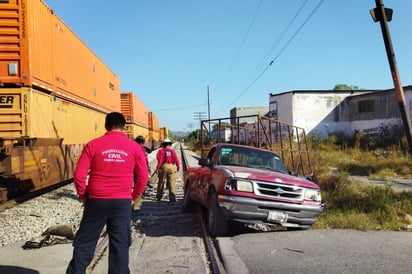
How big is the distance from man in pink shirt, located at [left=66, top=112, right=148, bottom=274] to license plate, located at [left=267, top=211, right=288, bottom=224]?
287cm

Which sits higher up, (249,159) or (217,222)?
(249,159)

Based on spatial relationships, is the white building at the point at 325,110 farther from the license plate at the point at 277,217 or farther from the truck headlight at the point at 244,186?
the truck headlight at the point at 244,186

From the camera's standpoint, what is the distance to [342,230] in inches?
272

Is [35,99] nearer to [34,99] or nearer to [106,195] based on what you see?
[34,99]

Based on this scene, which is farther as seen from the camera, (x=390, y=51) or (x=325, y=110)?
(x=325, y=110)

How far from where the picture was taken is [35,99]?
10.0 metres

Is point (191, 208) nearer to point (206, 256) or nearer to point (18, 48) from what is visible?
point (206, 256)

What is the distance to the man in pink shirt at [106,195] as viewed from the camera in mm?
3611

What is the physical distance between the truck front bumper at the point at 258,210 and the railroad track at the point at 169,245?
630mm

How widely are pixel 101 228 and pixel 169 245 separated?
7.96 feet

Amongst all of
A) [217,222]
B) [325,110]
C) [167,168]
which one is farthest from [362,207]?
[325,110]

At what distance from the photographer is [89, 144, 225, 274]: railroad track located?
15.9ft

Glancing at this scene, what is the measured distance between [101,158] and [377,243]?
4658 millimetres

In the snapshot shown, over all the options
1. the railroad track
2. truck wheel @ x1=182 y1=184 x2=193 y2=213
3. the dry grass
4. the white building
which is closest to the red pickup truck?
the railroad track
